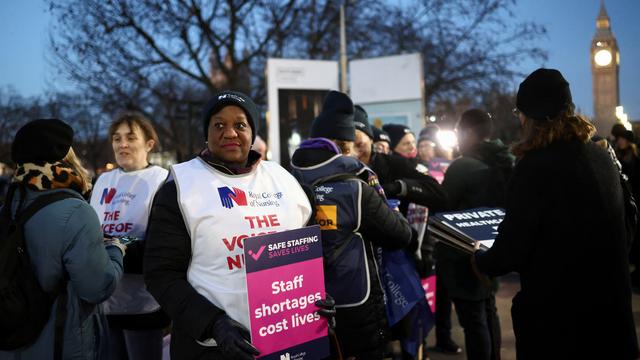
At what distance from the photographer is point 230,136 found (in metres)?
2.14

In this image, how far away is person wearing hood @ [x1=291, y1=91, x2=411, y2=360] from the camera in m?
2.64

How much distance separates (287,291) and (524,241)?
1.04 m

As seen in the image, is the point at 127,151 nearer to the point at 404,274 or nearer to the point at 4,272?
the point at 4,272

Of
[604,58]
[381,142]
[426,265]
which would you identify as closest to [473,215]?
[426,265]

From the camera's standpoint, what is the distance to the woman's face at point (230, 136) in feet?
7.03

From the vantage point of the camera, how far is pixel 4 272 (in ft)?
6.57

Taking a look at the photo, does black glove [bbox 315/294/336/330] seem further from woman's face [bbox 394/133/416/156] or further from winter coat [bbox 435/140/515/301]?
woman's face [bbox 394/133/416/156]

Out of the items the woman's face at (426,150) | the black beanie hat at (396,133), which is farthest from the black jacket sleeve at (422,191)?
the woman's face at (426,150)

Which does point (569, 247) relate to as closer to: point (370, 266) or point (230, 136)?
point (370, 266)

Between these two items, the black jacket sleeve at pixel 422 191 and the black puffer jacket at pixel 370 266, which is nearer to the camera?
the black puffer jacket at pixel 370 266

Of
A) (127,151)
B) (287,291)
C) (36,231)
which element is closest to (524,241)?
(287,291)

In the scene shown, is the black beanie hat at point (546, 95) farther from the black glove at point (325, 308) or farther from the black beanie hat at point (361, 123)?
the black beanie hat at point (361, 123)

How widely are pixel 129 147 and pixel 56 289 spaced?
1375 mm

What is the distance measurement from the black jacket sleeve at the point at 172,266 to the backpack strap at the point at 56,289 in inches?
20.1
